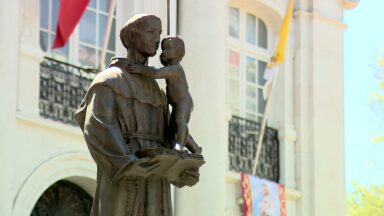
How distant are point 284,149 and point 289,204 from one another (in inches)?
38.7

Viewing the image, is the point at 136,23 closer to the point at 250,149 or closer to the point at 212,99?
the point at 212,99

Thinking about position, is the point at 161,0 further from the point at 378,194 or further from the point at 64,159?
the point at 378,194

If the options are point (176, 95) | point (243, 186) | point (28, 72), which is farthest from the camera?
point (243, 186)

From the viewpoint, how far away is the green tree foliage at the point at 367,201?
3338cm

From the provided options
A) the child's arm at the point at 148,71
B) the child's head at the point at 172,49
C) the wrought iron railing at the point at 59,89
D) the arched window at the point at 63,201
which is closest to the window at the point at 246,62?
the arched window at the point at 63,201

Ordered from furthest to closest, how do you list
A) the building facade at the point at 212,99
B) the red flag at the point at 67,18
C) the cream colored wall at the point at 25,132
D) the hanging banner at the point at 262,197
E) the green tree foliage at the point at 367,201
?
1. the green tree foliage at the point at 367,201
2. the hanging banner at the point at 262,197
3. the red flag at the point at 67,18
4. the building facade at the point at 212,99
5. the cream colored wall at the point at 25,132

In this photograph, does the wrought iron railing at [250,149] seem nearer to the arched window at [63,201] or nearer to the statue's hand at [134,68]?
the arched window at [63,201]

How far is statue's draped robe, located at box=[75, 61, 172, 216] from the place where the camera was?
843 cm

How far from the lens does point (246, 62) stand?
26.7 metres

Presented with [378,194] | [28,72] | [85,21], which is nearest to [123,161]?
[28,72]

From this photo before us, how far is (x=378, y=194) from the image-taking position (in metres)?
33.9

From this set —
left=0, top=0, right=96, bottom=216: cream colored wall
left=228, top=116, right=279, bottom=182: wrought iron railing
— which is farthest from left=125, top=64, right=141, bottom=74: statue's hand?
left=228, top=116, right=279, bottom=182: wrought iron railing

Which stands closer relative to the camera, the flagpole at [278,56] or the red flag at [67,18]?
the red flag at [67,18]

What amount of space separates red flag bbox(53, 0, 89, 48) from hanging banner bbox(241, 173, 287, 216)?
5295mm
